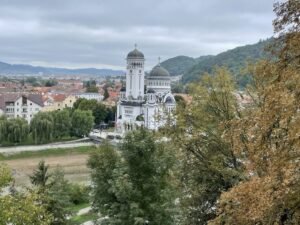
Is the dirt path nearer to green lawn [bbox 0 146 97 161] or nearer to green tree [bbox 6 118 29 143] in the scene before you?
green lawn [bbox 0 146 97 161]

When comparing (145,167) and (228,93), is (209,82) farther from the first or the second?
(145,167)

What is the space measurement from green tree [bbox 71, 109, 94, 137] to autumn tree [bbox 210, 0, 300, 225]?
218ft

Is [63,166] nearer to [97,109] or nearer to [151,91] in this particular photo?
[151,91]

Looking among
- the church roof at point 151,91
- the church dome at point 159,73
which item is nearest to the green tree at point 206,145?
the church roof at point 151,91

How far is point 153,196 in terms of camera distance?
16.0 m

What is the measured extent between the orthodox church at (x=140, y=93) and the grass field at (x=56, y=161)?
778 inches

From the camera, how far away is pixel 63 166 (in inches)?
2149

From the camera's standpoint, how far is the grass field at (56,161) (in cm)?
4978

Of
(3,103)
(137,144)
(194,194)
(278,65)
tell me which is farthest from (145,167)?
(3,103)

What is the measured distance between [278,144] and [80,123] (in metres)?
67.0

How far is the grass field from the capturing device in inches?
1960

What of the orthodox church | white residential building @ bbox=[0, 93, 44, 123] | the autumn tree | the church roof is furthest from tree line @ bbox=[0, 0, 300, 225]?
white residential building @ bbox=[0, 93, 44, 123]

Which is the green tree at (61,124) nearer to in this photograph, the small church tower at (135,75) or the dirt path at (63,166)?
the dirt path at (63,166)

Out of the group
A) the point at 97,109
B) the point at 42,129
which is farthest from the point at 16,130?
the point at 97,109
